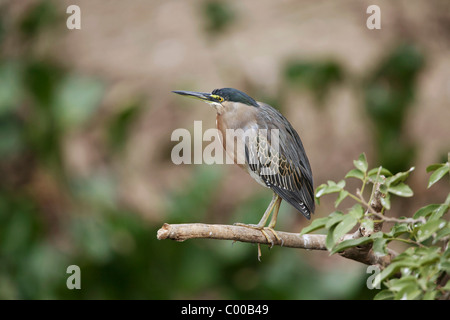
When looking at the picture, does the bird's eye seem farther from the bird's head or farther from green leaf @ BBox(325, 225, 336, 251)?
green leaf @ BBox(325, 225, 336, 251)

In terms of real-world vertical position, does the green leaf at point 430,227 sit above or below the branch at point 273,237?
above

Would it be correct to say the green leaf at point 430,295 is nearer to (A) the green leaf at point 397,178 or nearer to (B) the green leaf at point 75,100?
(A) the green leaf at point 397,178

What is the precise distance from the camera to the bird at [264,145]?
4.40ft

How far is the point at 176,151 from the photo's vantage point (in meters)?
3.44

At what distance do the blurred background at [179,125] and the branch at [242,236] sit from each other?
1225 millimetres

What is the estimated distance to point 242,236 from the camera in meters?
1.37

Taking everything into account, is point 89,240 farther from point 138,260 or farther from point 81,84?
point 81,84

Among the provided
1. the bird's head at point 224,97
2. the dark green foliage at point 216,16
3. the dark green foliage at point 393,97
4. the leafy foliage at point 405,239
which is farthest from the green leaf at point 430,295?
the dark green foliage at point 216,16

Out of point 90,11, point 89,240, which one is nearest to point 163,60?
point 90,11

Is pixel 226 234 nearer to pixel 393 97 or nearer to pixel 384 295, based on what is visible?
pixel 384 295

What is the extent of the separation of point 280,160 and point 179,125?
280cm

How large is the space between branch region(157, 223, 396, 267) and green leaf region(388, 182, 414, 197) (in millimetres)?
285

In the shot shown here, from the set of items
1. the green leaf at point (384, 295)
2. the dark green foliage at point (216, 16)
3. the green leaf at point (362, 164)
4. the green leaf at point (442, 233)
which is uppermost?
the dark green foliage at point (216, 16)

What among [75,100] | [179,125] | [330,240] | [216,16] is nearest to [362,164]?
[330,240]
